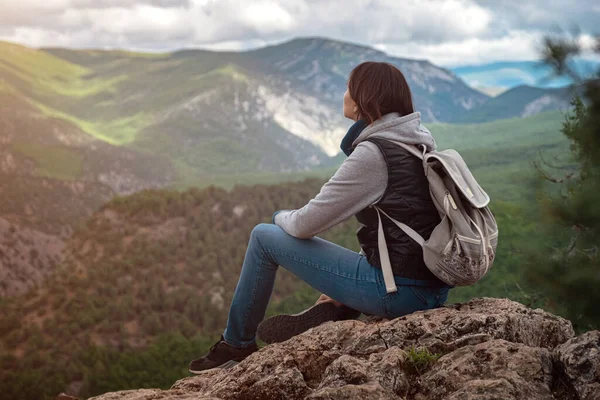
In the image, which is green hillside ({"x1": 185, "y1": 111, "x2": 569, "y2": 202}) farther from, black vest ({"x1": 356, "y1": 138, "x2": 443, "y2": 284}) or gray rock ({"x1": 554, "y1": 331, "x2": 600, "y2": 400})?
gray rock ({"x1": 554, "y1": 331, "x2": 600, "y2": 400})

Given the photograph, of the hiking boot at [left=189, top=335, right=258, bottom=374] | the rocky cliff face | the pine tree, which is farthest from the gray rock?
the pine tree

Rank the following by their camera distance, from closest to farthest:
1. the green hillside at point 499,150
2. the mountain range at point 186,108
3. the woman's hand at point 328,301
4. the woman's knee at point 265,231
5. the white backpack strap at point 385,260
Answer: the white backpack strap at point 385,260 → the woman's knee at point 265,231 → the woman's hand at point 328,301 → the green hillside at point 499,150 → the mountain range at point 186,108

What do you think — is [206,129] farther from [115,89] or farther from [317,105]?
[115,89]

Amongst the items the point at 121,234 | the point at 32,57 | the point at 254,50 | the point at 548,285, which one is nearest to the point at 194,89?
the point at 32,57

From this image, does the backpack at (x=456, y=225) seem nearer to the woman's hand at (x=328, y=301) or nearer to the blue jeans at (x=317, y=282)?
the blue jeans at (x=317, y=282)

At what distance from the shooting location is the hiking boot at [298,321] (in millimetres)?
5715

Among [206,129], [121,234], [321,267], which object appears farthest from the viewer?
[206,129]

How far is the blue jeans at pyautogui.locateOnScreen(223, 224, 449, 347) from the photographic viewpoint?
17.2ft

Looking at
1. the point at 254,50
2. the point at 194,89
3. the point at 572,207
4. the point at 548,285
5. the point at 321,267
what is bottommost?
the point at 548,285

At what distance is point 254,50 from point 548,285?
190447 millimetres

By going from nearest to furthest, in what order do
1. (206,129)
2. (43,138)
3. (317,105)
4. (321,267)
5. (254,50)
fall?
(321,267) → (43,138) → (206,129) → (317,105) → (254,50)

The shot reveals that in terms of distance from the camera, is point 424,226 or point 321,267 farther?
point 321,267

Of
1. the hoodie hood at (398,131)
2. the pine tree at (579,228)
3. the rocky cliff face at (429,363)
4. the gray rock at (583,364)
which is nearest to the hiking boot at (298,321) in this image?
the rocky cliff face at (429,363)

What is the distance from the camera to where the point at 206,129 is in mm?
137875
